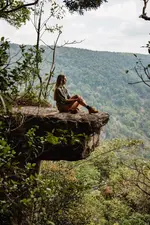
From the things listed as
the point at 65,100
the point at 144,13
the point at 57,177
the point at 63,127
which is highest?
the point at 144,13

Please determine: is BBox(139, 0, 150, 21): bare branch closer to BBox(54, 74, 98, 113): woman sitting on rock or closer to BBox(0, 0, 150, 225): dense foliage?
BBox(0, 0, 150, 225): dense foliage

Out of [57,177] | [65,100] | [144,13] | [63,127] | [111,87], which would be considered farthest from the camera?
[111,87]

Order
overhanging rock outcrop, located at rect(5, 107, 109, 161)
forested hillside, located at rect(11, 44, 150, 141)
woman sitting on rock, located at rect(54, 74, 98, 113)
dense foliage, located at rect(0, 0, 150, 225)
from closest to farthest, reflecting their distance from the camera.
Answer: dense foliage, located at rect(0, 0, 150, 225) → overhanging rock outcrop, located at rect(5, 107, 109, 161) → woman sitting on rock, located at rect(54, 74, 98, 113) → forested hillside, located at rect(11, 44, 150, 141)

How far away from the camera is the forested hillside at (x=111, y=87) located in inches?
2781

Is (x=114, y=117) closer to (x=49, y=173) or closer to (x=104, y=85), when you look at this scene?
(x=104, y=85)

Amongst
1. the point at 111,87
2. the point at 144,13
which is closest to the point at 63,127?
the point at 144,13

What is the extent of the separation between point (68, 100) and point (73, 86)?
78932 mm

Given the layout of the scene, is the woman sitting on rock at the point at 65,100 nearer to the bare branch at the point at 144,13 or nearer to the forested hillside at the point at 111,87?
the bare branch at the point at 144,13

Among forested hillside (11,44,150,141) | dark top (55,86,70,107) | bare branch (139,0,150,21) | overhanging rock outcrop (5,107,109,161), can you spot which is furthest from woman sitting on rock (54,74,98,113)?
forested hillside (11,44,150,141)

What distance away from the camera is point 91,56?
100812mm

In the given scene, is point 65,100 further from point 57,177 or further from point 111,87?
point 111,87

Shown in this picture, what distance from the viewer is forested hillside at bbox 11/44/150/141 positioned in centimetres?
7064

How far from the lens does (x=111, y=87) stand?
303 ft

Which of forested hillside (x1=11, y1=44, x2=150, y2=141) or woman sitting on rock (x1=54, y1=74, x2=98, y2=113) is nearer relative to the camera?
woman sitting on rock (x1=54, y1=74, x2=98, y2=113)
